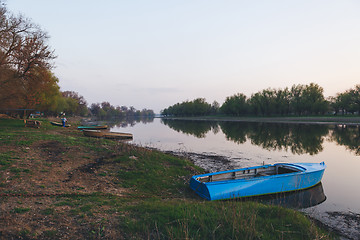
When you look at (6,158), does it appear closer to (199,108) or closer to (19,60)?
(19,60)

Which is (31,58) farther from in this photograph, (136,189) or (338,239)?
(338,239)

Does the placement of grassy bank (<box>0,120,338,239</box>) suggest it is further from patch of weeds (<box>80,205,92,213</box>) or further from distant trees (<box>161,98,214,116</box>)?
distant trees (<box>161,98,214,116</box>)

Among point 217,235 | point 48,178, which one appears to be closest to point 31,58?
A: point 48,178

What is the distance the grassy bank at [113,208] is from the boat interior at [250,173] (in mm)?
Result: 1708

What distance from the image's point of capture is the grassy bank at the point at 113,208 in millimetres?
5812

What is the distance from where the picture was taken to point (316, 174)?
13.3 meters

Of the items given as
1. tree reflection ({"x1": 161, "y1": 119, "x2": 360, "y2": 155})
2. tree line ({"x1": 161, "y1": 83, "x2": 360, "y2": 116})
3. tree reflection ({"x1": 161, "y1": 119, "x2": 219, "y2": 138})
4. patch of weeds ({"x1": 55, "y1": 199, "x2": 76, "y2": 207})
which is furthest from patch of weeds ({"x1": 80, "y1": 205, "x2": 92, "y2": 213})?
tree line ({"x1": 161, "y1": 83, "x2": 360, "y2": 116})

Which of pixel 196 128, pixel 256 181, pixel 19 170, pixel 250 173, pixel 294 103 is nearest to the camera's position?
pixel 19 170

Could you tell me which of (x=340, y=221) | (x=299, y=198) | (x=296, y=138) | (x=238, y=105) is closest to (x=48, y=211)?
(x=340, y=221)

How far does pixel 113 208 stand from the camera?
7328 mm

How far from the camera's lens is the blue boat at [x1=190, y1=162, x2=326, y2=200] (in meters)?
10.1

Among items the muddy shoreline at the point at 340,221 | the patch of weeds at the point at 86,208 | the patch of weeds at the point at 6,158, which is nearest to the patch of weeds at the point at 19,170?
the patch of weeds at the point at 6,158

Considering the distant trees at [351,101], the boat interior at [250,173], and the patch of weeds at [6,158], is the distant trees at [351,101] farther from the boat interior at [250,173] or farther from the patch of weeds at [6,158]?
the patch of weeds at [6,158]

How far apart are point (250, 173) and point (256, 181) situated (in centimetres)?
287
